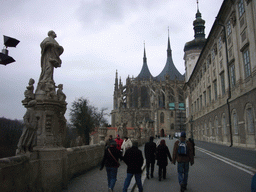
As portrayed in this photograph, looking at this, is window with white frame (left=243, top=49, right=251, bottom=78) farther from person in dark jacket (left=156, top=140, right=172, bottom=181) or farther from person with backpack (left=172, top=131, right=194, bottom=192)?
person with backpack (left=172, top=131, right=194, bottom=192)

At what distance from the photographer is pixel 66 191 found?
561 cm

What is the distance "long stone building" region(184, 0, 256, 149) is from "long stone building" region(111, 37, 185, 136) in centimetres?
3783

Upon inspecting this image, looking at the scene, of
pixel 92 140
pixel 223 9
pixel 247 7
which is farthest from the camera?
pixel 92 140

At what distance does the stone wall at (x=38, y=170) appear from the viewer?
3.90 metres

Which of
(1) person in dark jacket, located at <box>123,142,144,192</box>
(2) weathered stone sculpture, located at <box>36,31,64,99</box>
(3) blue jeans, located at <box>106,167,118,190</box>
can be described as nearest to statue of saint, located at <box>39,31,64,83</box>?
(2) weathered stone sculpture, located at <box>36,31,64,99</box>

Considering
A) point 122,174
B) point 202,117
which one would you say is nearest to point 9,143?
point 202,117

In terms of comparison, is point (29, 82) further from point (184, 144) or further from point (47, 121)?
point (184, 144)

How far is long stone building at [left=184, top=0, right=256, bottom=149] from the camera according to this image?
15797 mm

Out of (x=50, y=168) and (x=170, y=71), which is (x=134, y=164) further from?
(x=170, y=71)

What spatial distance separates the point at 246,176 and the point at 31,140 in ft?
22.0

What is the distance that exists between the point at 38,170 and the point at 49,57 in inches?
117

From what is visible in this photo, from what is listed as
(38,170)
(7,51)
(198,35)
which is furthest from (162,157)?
(198,35)

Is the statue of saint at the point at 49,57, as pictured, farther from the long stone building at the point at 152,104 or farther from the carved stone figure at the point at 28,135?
the long stone building at the point at 152,104

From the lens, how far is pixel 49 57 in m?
6.43
